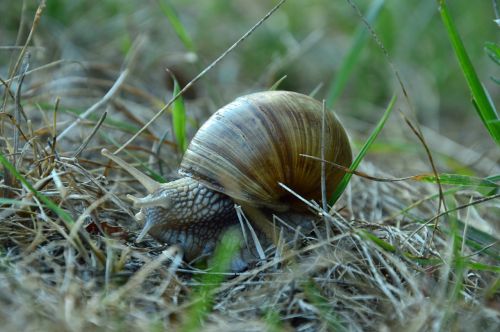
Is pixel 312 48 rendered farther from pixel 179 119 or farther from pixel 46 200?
pixel 46 200

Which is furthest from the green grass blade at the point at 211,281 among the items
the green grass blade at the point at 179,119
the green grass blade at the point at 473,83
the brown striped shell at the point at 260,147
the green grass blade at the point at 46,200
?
the green grass blade at the point at 473,83

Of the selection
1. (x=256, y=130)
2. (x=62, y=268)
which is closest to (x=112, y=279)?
(x=62, y=268)

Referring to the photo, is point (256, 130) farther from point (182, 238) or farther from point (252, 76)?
point (252, 76)

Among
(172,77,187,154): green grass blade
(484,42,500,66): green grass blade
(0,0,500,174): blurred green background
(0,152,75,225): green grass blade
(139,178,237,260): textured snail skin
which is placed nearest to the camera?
(0,152,75,225): green grass blade

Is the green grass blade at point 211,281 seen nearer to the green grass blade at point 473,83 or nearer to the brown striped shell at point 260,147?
the brown striped shell at point 260,147

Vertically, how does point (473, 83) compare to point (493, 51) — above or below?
below

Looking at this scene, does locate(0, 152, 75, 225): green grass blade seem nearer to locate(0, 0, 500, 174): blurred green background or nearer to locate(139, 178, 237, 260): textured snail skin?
locate(139, 178, 237, 260): textured snail skin

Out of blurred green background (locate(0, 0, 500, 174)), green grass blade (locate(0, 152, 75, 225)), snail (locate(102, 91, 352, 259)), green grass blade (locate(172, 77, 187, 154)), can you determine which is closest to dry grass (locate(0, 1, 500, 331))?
green grass blade (locate(0, 152, 75, 225))

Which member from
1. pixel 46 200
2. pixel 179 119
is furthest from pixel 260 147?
pixel 46 200
